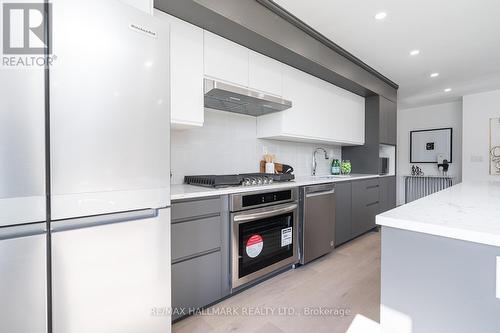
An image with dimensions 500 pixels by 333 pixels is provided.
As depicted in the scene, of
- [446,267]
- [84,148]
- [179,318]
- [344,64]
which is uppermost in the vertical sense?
[344,64]

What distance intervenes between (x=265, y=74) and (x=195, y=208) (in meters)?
1.48

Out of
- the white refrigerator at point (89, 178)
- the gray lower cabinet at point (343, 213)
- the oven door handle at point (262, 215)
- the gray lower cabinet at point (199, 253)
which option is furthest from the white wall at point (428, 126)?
the white refrigerator at point (89, 178)

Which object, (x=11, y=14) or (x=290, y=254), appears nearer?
(x=11, y=14)

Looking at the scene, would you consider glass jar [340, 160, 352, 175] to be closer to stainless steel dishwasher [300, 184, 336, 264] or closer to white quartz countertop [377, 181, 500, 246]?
stainless steel dishwasher [300, 184, 336, 264]

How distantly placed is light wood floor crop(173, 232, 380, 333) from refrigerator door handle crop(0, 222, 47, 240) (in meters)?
1.07

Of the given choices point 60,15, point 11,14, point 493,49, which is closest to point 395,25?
point 493,49

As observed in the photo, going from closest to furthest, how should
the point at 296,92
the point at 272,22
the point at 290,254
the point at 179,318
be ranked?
the point at 179,318
the point at 272,22
the point at 290,254
the point at 296,92

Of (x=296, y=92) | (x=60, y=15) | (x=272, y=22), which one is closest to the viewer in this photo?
(x=60, y=15)

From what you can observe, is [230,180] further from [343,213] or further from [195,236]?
[343,213]

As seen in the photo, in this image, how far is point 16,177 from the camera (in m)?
0.80

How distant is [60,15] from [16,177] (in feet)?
2.02

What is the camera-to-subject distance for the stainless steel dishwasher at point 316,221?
227 cm

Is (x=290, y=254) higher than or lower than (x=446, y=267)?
lower

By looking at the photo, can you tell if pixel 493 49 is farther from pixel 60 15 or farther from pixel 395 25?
pixel 60 15
